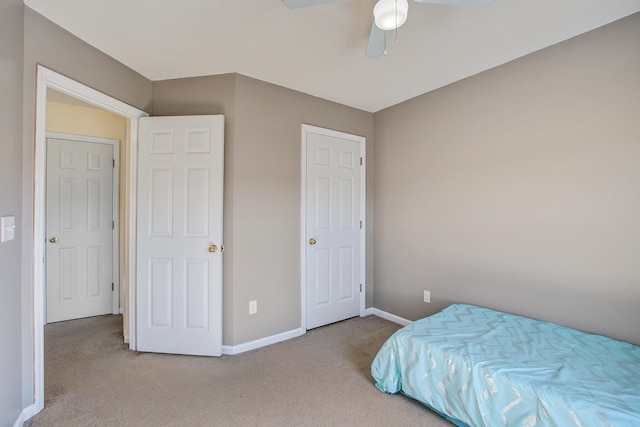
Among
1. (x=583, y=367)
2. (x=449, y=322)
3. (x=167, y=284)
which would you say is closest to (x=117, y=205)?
(x=167, y=284)

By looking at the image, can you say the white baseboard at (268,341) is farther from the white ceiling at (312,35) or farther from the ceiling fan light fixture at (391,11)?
the ceiling fan light fixture at (391,11)

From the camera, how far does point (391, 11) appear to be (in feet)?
4.21

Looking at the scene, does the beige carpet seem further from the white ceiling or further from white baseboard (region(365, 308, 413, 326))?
the white ceiling

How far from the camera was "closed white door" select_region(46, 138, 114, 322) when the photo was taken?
307 centimetres

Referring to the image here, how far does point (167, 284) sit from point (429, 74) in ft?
9.44

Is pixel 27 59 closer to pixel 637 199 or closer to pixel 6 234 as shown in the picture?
pixel 6 234

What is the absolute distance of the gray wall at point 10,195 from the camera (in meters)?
1.42

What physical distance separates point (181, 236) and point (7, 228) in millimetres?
1038

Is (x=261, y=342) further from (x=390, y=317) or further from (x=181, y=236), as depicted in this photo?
(x=390, y=317)

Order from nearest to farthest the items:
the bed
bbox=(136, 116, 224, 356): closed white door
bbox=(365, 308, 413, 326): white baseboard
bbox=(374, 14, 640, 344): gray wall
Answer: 1. the bed
2. bbox=(374, 14, 640, 344): gray wall
3. bbox=(136, 116, 224, 356): closed white door
4. bbox=(365, 308, 413, 326): white baseboard

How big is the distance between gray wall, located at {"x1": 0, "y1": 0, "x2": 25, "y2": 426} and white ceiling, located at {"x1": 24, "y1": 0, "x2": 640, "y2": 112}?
12.1 inches

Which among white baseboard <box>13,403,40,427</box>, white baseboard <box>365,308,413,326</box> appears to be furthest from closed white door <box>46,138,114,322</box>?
white baseboard <box>365,308,413,326</box>

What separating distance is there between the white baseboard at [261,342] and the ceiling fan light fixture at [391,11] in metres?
2.54

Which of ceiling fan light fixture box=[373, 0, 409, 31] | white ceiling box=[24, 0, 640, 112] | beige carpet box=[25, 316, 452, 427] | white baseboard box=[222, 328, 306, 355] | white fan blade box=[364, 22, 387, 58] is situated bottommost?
beige carpet box=[25, 316, 452, 427]
